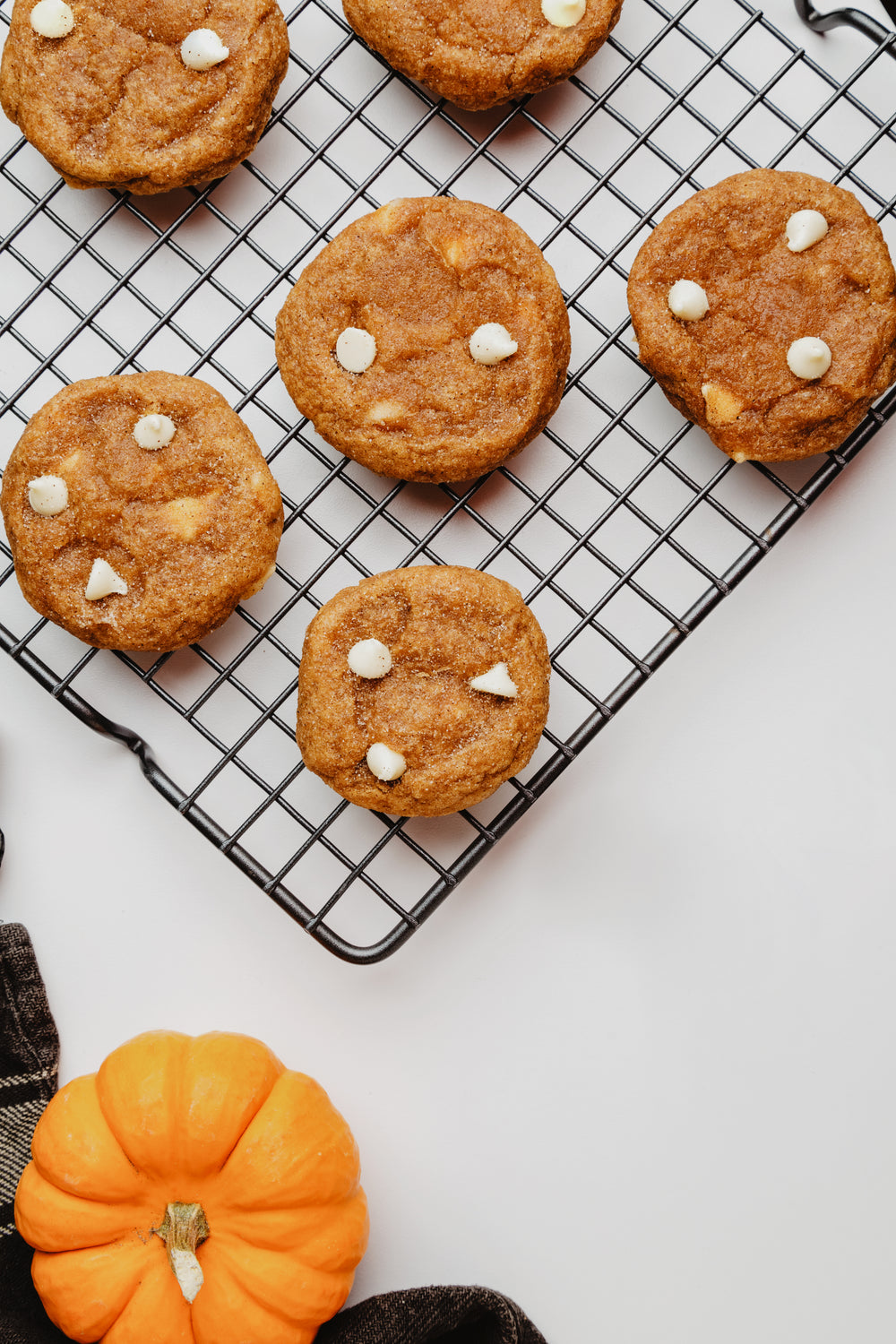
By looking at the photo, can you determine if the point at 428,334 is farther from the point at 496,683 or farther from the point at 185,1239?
the point at 185,1239

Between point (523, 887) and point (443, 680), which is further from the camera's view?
point (523, 887)

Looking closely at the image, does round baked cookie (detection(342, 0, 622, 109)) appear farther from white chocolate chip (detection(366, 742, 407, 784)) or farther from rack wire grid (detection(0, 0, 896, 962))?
white chocolate chip (detection(366, 742, 407, 784))

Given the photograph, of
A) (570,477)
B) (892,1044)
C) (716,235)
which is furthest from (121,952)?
(716,235)

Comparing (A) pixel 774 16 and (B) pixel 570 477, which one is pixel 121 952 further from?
(A) pixel 774 16

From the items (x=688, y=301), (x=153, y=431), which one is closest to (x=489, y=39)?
(x=688, y=301)

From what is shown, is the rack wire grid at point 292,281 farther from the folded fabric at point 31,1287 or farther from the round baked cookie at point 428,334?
the folded fabric at point 31,1287
